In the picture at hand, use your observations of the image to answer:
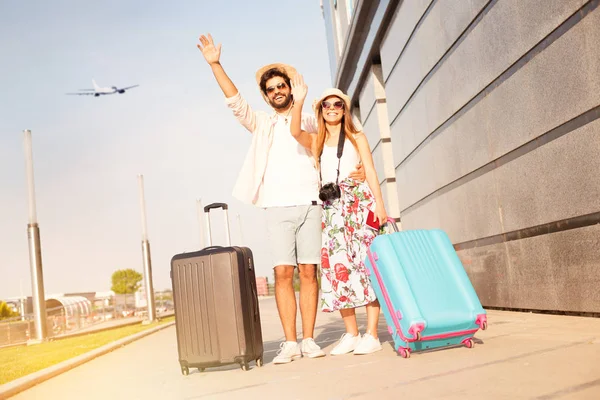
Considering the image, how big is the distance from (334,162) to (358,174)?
21 centimetres

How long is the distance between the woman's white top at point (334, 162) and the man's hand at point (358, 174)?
35 mm

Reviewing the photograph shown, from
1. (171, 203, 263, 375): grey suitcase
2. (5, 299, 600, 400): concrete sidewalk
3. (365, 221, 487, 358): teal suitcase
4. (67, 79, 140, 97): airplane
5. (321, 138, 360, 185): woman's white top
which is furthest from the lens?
(67, 79, 140, 97): airplane

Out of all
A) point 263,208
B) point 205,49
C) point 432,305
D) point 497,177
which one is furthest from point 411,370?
point 497,177

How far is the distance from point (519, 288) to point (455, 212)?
236 cm

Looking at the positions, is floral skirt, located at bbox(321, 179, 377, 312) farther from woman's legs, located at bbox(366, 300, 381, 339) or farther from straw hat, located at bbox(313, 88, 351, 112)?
straw hat, located at bbox(313, 88, 351, 112)

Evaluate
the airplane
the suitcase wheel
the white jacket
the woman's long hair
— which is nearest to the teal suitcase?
the suitcase wheel

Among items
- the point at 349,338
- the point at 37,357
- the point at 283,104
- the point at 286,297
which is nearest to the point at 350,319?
the point at 349,338

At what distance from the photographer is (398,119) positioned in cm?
1238

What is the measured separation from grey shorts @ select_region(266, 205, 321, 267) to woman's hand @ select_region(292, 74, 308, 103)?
0.85 meters

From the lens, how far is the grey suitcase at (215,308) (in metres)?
4.90

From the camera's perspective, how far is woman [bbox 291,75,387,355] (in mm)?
5164

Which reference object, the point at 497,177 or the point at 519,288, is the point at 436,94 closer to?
the point at 497,177

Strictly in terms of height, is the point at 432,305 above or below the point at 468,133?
below

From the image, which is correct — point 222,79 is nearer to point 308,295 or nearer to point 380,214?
point 380,214
